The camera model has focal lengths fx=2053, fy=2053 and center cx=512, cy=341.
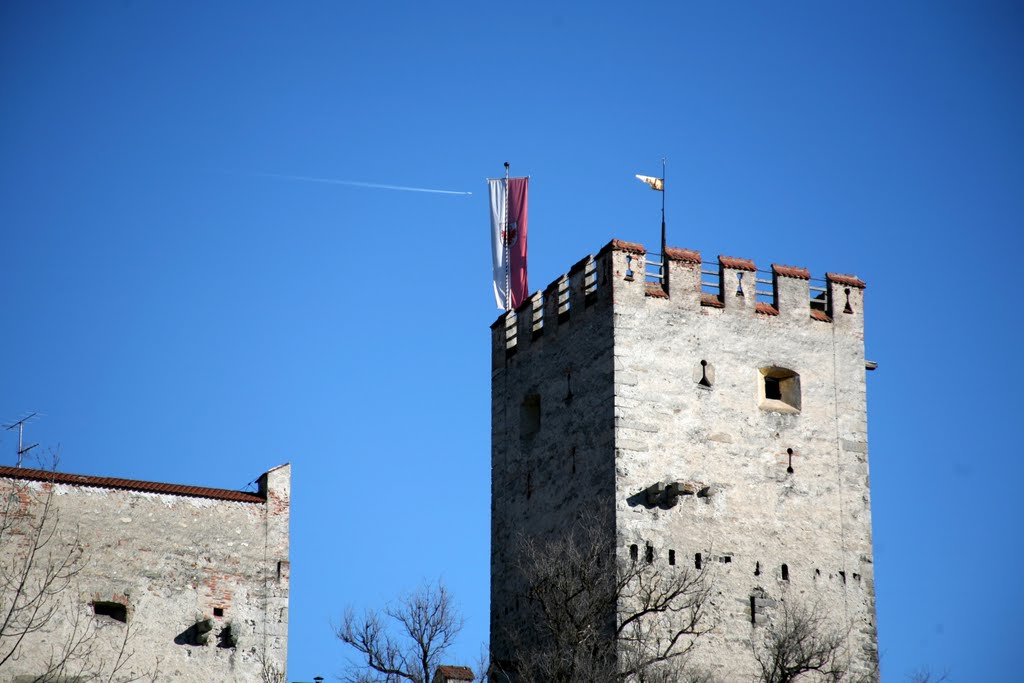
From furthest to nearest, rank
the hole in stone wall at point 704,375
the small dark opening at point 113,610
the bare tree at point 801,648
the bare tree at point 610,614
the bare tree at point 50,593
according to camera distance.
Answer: the hole in stone wall at point 704,375
the bare tree at point 801,648
the bare tree at point 610,614
the small dark opening at point 113,610
the bare tree at point 50,593

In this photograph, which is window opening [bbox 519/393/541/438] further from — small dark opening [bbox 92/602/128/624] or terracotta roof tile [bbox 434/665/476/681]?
small dark opening [bbox 92/602/128/624]

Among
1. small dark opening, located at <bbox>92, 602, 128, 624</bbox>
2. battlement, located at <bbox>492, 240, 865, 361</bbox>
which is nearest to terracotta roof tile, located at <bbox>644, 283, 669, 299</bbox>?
battlement, located at <bbox>492, 240, 865, 361</bbox>

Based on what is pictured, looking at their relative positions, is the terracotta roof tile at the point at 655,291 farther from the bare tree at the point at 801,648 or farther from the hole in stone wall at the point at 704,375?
the bare tree at the point at 801,648

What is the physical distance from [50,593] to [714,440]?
47.7ft

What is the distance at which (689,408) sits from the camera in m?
44.7

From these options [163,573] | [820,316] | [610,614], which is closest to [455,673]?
[610,614]

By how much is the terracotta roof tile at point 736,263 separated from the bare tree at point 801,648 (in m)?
7.75

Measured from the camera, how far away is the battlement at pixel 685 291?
1786 inches

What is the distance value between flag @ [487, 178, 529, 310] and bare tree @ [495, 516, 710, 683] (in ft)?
26.4

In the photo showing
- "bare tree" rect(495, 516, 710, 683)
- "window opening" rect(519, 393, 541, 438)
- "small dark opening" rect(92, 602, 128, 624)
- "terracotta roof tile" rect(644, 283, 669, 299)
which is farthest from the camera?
"window opening" rect(519, 393, 541, 438)

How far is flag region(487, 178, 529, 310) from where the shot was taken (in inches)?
1969

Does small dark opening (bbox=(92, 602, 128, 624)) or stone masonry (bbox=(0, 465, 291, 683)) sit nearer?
stone masonry (bbox=(0, 465, 291, 683))

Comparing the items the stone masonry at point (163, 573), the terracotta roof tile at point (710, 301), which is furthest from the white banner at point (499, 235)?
the stone masonry at point (163, 573)

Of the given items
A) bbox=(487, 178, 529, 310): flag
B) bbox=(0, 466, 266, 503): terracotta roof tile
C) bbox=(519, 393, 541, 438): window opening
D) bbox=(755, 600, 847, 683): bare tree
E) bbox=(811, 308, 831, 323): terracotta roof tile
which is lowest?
bbox=(755, 600, 847, 683): bare tree
